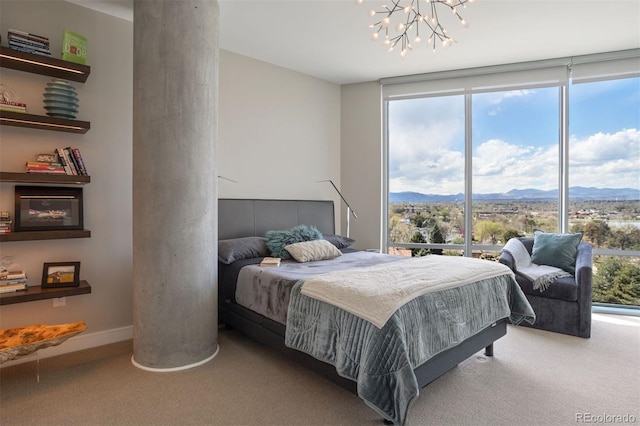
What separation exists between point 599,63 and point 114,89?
5.07 meters

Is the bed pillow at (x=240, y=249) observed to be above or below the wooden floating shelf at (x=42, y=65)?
below

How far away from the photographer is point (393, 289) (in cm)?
202

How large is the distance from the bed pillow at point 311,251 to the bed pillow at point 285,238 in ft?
0.22

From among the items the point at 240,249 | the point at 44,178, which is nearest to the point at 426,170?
the point at 240,249

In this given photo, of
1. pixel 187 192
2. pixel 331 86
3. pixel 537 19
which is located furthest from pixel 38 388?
pixel 537 19

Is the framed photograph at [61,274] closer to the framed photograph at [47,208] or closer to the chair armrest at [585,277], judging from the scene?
the framed photograph at [47,208]

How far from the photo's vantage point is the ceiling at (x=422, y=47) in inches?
118

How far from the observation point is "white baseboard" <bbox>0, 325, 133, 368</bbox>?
9.01ft

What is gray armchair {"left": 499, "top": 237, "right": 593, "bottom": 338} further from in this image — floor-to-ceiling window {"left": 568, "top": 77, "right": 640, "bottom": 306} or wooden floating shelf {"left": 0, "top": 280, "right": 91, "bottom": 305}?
wooden floating shelf {"left": 0, "top": 280, "right": 91, "bottom": 305}

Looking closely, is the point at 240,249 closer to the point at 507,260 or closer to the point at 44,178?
the point at 44,178

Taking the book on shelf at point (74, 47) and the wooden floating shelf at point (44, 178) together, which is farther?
the book on shelf at point (74, 47)

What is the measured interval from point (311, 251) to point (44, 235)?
81.3 inches

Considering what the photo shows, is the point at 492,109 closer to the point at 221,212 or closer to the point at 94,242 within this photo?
the point at 221,212

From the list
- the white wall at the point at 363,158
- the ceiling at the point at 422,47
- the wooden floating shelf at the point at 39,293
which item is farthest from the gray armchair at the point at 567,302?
the wooden floating shelf at the point at 39,293
